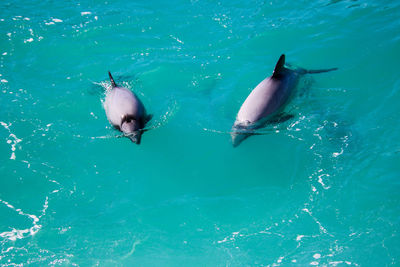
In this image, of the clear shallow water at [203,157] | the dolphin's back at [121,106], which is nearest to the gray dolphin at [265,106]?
the clear shallow water at [203,157]

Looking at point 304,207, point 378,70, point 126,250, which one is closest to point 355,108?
point 378,70

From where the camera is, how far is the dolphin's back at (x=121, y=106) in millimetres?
8461

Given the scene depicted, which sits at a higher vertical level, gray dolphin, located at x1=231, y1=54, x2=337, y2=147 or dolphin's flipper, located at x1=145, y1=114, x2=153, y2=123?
dolphin's flipper, located at x1=145, y1=114, x2=153, y2=123

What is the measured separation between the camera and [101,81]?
35.6ft

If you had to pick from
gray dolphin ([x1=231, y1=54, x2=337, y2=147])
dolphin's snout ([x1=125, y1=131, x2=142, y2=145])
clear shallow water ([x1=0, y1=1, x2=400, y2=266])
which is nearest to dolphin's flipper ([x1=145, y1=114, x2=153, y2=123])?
clear shallow water ([x1=0, y1=1, x2=400, y2=266])

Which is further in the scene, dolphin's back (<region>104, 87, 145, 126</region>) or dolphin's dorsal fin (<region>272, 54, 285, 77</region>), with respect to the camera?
dolphin's dorsal fin (<region>272, 54, 285, 77</region>)

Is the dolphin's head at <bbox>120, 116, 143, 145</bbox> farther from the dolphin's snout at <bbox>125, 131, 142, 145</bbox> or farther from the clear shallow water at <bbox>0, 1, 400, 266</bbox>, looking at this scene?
the clear shallow water at <bbox>0, 1, 400, 266</bbox>

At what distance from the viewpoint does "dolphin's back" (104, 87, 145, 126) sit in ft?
27.8

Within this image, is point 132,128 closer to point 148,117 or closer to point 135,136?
point 135,136

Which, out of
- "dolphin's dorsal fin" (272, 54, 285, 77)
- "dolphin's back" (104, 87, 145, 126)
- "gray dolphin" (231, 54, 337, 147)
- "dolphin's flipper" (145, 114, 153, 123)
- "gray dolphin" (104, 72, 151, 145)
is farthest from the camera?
"dolphin's flipper" (145, 114, 153, 123)

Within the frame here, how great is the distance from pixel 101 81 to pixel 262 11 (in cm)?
696

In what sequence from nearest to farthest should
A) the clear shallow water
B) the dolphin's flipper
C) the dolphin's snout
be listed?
the clear shallow water
the dolphin's snout
the dolphin's flipper

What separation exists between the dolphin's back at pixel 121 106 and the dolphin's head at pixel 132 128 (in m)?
0.15

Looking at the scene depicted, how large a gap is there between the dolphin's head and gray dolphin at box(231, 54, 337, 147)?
2274mm
